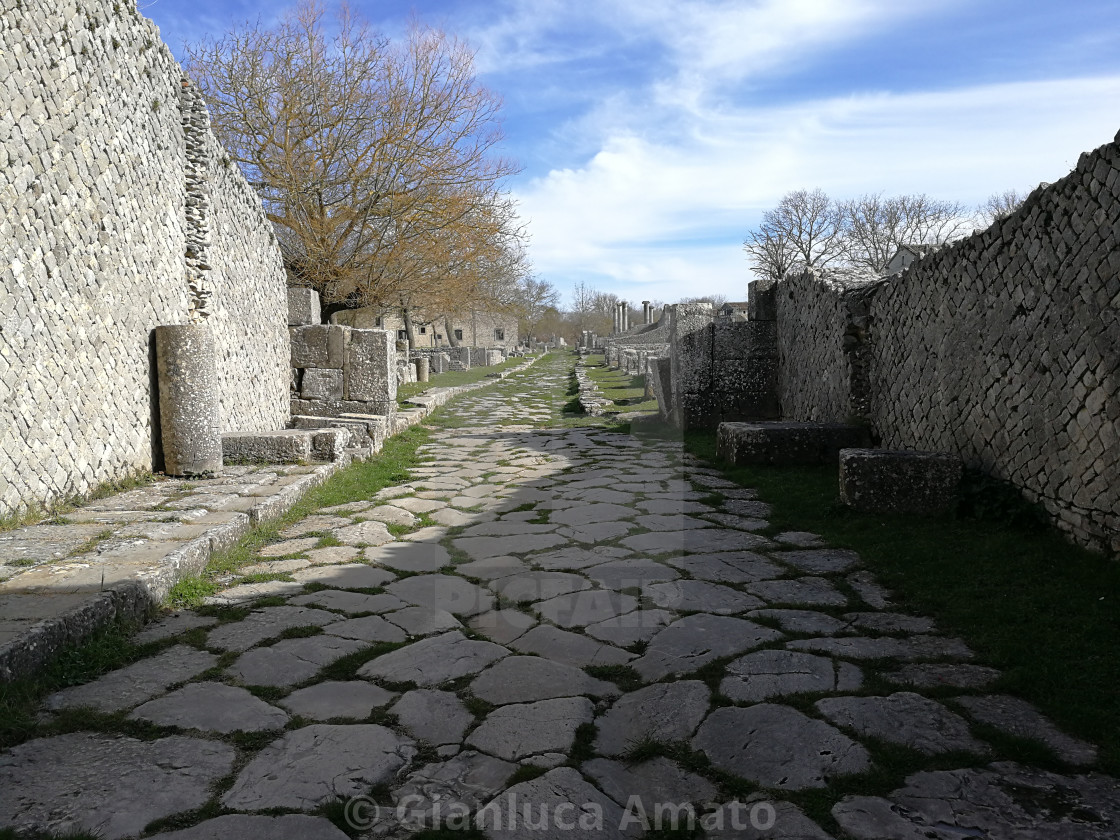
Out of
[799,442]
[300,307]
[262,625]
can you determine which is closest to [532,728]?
[262,625]

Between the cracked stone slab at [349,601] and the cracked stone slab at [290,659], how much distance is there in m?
0.35

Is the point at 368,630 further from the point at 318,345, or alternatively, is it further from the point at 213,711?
the point at 318,345

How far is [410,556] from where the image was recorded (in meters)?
4.55

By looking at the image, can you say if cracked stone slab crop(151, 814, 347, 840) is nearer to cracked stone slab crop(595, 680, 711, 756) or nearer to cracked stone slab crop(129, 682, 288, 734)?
cracked stone slab crop(129, 682, 288, 734)

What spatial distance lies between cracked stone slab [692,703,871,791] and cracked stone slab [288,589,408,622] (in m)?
1.77

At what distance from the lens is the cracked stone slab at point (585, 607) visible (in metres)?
3.45

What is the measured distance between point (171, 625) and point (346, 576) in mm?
917

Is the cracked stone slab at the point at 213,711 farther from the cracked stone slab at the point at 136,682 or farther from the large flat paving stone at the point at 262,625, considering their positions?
the large flat paving stone at the point at 262,625

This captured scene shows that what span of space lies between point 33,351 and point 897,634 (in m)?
4.92

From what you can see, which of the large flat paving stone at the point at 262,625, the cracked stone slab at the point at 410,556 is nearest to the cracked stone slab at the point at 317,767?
the large flat paving stone at the point at 262,625

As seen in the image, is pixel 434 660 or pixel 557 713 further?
pixel 434 660

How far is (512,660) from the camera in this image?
119 inches

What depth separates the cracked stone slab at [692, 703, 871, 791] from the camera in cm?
212

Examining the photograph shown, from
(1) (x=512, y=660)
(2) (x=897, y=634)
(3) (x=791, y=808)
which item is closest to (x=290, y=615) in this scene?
(1) (x=512, y=660)
